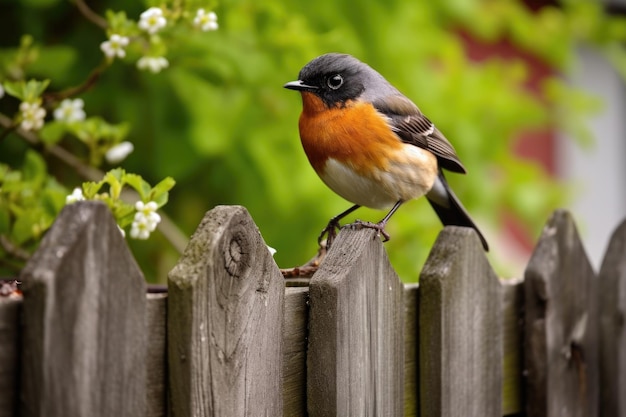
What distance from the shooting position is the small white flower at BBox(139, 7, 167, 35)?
264cm

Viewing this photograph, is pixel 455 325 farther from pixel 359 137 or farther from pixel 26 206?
pixel 26 206

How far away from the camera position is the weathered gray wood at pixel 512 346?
292cm

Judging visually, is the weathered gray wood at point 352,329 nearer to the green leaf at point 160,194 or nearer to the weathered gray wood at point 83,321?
the green leaf at point 160,194

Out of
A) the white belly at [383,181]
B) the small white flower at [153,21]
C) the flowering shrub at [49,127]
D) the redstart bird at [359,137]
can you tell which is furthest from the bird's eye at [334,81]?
the small white flower at [153,21]

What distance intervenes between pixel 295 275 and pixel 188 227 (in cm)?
213

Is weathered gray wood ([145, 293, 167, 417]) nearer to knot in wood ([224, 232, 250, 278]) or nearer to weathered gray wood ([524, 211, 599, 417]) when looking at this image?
knot in wood ([224, 232, 250, 278])

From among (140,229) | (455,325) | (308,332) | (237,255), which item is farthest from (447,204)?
(237,255)

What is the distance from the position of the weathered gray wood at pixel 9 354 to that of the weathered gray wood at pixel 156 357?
260 mm

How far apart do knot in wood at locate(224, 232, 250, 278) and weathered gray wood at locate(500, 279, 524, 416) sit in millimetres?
1228

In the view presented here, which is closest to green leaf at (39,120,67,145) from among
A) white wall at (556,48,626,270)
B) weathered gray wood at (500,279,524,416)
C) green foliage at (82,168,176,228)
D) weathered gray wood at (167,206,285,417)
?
green foliage at (82,168,176,228)

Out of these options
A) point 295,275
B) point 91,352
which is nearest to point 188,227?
point 295,275

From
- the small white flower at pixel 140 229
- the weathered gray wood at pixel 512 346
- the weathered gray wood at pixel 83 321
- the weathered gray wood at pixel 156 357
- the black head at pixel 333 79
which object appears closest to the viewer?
the weathered gray wood at pixel 83 321

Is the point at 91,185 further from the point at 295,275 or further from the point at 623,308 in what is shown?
the point at 623,308

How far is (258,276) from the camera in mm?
1952
